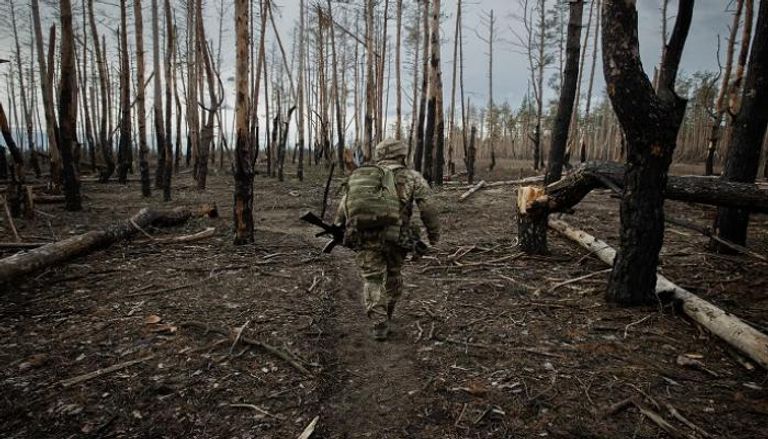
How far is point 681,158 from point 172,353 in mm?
42431

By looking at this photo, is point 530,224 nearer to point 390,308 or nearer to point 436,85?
point 390,308

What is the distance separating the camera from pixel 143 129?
1095 centimetres

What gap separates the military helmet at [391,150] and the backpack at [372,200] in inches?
9.8

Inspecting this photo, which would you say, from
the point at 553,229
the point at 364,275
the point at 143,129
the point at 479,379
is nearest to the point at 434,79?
the point at 553,229

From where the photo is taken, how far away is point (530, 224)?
19.4 feet

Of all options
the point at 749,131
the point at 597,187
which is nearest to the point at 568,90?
the point at 749,131

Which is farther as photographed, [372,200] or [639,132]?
[639,132]

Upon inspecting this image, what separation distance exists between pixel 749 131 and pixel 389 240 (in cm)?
536

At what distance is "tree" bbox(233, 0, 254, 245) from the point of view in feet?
19.0

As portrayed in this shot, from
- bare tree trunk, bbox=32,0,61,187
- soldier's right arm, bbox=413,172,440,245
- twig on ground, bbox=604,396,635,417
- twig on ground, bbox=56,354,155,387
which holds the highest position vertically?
bare tree trunk, bbox=32,0,61,187

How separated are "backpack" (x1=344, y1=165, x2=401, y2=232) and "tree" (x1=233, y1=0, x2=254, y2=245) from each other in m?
3.09

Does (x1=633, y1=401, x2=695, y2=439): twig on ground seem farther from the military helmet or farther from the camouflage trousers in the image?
the military helmet

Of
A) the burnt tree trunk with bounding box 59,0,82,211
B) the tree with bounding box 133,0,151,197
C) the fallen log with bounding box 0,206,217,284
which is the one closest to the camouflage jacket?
the fallen log with bounding box 0,206,217,284

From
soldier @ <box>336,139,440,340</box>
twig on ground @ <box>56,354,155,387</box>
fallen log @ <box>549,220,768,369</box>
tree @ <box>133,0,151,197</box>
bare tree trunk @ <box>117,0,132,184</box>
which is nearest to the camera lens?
twig on ground @ <box>56,354,155,387</box>
